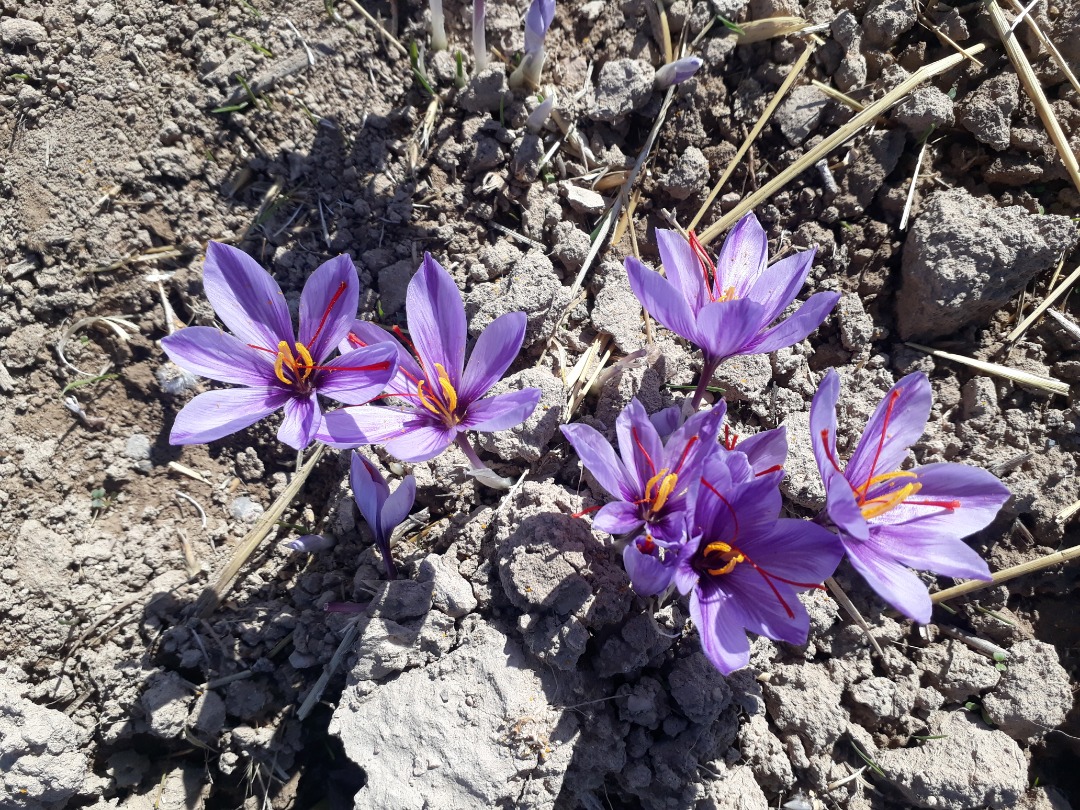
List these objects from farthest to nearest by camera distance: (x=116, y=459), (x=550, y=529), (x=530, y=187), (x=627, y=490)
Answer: (x=530, y=187) < (x=116, y=459) < (x=550, y=529) < (x=627, y=490)

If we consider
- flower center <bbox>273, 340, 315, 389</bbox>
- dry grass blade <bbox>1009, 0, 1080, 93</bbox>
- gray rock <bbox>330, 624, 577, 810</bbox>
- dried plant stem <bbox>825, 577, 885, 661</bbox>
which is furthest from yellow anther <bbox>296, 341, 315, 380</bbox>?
dry grass blade <bbox>1009, 0, 1080, 93</bbox>

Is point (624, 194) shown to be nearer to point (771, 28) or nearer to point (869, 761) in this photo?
point (771, 28)

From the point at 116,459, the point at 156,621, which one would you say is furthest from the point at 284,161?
the point at 156,621

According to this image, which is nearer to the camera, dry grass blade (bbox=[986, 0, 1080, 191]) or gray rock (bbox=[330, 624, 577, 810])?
gray rock (bbox=[330, 624, 577, 810])

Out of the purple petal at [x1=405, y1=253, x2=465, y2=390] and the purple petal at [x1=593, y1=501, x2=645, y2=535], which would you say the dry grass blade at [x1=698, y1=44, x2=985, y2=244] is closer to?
the purple petal at [x1=405, y1=253, x2=465, y2=390]

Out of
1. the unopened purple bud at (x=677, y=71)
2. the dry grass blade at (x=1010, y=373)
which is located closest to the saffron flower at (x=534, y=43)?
the unopened purple bud at (x=677, y=71)

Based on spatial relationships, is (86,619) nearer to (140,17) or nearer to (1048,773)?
(140,17)

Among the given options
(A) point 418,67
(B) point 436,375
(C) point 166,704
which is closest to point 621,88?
(A) point 418,67
